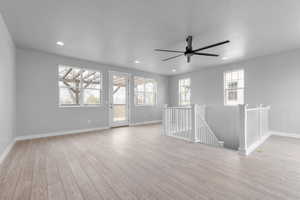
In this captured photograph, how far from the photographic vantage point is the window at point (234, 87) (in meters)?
5.71

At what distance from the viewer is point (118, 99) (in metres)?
6.39

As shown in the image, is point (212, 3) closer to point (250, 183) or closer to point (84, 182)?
point (250, 183)

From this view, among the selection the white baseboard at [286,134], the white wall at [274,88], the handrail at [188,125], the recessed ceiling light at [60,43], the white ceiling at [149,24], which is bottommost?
the white baseboard at [286,134]

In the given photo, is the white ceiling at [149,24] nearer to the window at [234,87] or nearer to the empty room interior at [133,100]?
the empty room interior at [133,100]

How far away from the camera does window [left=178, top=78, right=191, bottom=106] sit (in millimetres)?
7719

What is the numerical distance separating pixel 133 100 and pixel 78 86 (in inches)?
99.0

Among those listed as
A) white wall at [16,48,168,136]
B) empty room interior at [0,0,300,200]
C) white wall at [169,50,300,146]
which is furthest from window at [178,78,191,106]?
white wall at [16,48,168,136]

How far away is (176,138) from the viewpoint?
4406mm

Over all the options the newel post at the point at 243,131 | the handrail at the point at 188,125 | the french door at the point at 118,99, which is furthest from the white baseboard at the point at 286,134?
the french door at the point at 118,99

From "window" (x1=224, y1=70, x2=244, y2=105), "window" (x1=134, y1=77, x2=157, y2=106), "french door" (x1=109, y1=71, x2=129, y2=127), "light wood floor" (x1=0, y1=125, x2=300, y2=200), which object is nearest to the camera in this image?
"light wood floor" (x1=0, y1=125, x2=300, y2=200)

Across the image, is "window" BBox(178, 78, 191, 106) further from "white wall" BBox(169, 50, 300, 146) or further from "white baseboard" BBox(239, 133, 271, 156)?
"white baseboard" BBox(239, 133, 271, 156)

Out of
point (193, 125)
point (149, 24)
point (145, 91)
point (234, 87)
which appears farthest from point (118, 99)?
point (234, 87)

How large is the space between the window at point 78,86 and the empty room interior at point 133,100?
36mm

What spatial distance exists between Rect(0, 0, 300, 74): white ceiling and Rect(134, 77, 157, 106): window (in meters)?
2.70
